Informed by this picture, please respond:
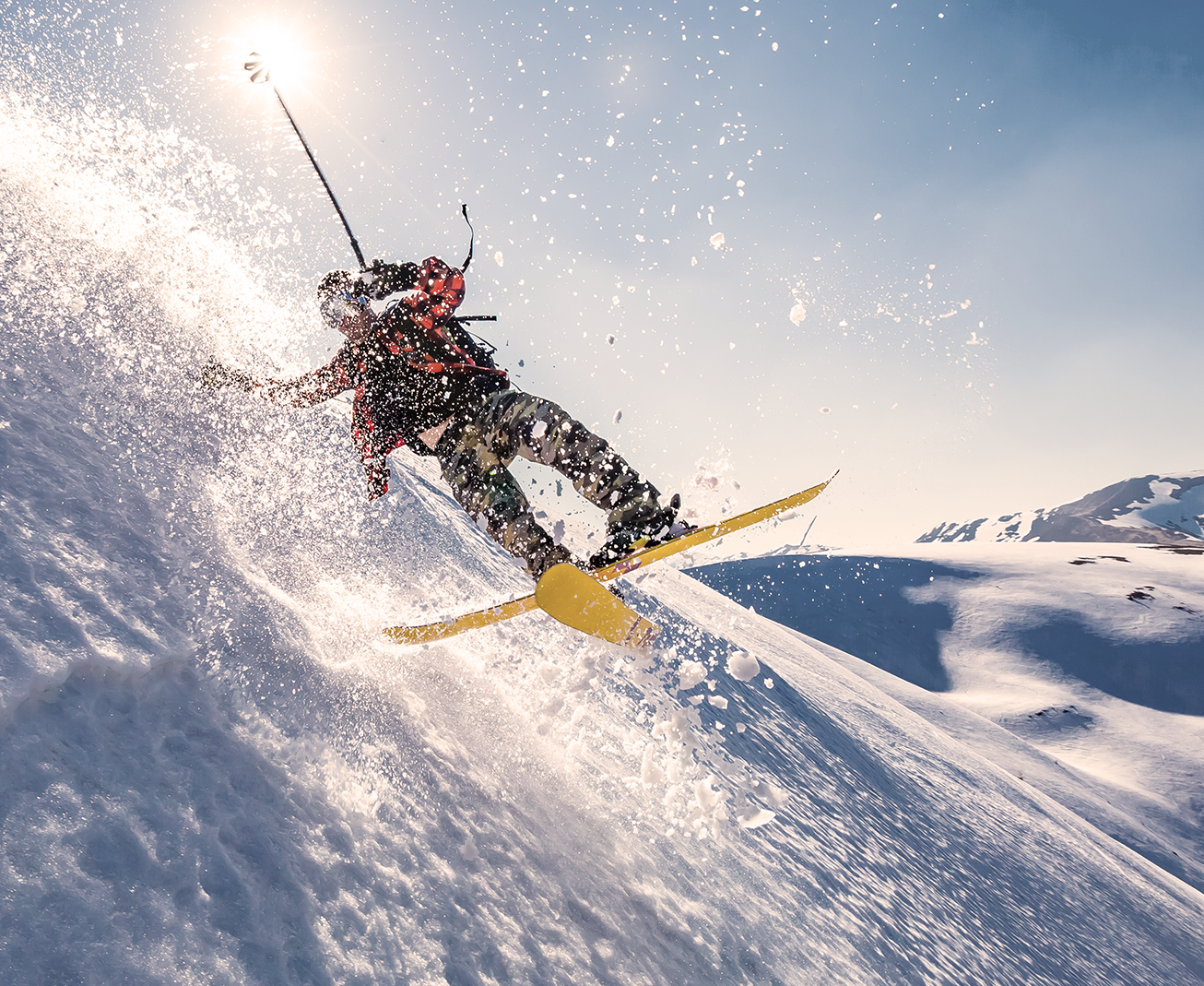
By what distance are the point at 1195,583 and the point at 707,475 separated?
45108mm

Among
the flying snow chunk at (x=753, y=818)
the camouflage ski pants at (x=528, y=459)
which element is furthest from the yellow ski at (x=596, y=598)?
the flying snow chunk at (x=753, y=818)

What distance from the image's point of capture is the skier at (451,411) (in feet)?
14.6

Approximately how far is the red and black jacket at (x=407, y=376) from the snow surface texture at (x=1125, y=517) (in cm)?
15023

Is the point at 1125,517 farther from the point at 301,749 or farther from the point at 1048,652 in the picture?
the point at 301,749

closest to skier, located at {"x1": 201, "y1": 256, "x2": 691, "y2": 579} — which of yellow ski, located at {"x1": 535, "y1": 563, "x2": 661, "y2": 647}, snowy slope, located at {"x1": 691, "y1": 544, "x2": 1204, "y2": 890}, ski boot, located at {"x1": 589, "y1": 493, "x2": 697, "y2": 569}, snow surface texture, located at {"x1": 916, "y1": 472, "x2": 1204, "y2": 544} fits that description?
ski boot, located at {"x1": 589, "y1": 493, "x2": 697, "y2": 569}

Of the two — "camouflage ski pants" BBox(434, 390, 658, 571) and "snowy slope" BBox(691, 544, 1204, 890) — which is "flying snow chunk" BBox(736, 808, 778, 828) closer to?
"camouflage ski pants" BBox(434, 390, 658, 571)

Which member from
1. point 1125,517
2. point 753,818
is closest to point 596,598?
point 753,818

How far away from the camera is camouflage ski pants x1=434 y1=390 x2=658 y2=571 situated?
4.43 m

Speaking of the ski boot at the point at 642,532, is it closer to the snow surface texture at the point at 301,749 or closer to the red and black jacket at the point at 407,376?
the snow surface texture at the point at 301,749

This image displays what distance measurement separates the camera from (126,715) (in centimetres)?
193

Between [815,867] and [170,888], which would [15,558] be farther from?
[815,867]

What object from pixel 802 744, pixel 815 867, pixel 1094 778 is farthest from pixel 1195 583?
pixel 815 867

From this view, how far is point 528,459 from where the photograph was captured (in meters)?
4.66

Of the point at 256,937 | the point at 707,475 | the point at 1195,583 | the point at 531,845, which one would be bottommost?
the point at 256,937
